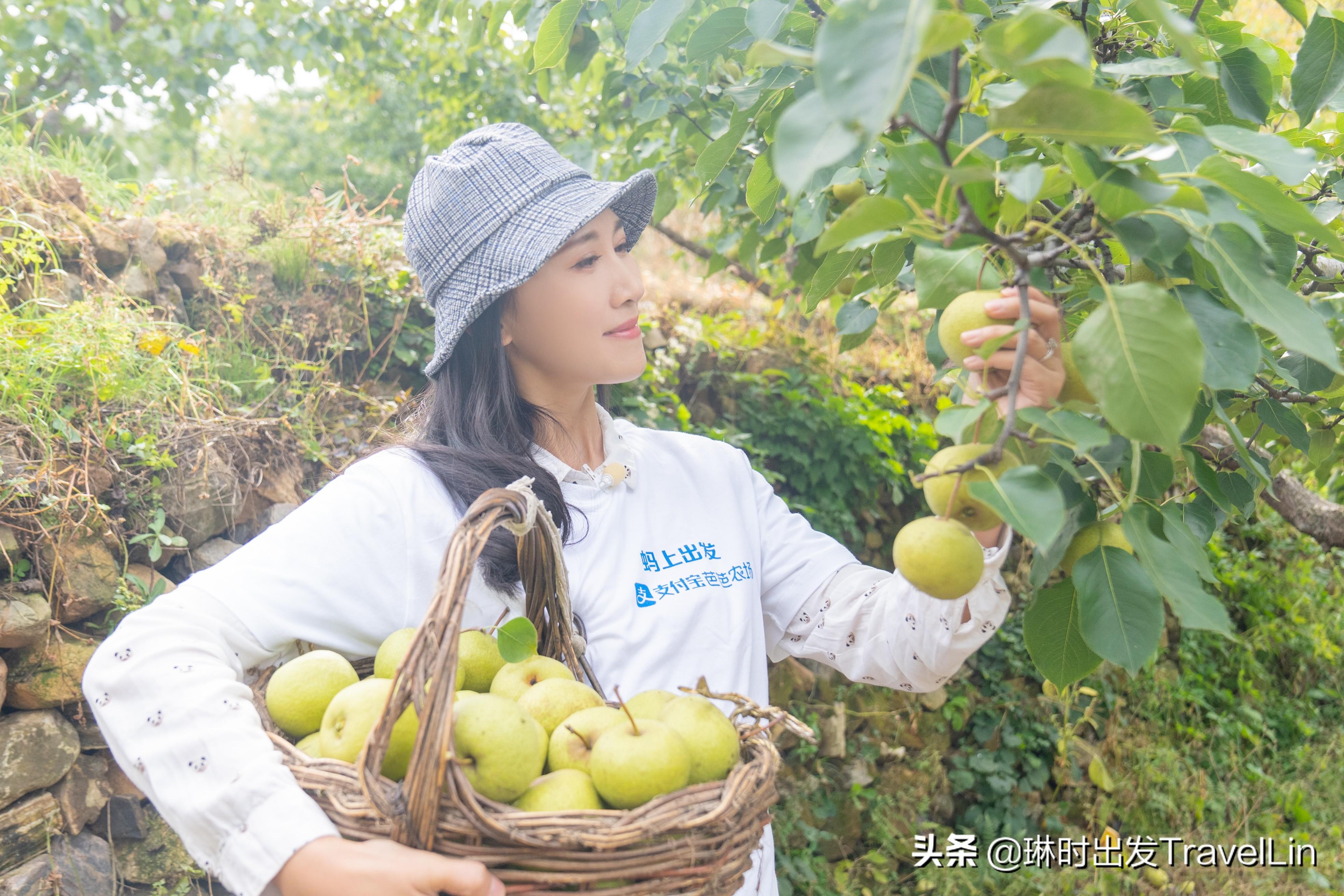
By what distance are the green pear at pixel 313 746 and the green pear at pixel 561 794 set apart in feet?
0.87

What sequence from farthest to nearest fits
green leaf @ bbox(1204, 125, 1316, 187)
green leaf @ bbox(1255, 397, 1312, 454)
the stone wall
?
1. the stone wall
2. green leaf @ bbox(1255, 397, 1312, 454)
3. green leaf @ bbox(1204, 125, 1316, 187)

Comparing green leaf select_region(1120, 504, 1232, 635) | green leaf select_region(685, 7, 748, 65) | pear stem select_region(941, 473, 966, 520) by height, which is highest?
green leaf select_region(685, 7, 748, 65)

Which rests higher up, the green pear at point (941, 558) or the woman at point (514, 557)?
the green pear at point (941, 558)

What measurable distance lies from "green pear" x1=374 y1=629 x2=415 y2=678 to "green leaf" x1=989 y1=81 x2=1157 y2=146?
93cm

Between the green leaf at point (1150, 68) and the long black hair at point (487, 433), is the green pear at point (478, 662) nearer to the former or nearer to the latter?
the long black hair at point (487, 433)

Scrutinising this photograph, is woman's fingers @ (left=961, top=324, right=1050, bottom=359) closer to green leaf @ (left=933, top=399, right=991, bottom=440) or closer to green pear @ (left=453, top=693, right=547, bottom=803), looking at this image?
green leaf @ (left=933, top=399, right=991, bottom=440)

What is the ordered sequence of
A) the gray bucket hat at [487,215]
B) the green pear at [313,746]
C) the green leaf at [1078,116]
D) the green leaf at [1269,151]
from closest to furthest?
the green leaf at [1078,116] → the green leaf at [1269,151] → the green pear at [313,746] → the gray bucket hat at [487,215]

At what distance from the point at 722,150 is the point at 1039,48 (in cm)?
81

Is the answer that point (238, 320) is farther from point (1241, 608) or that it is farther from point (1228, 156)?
point (1241, 608)

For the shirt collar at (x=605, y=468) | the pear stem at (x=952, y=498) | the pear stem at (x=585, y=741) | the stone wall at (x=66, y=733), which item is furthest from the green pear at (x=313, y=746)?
the stone wall at (x=66, y=733)

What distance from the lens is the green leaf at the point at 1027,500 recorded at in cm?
73

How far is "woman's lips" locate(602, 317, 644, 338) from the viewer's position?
1637 mm

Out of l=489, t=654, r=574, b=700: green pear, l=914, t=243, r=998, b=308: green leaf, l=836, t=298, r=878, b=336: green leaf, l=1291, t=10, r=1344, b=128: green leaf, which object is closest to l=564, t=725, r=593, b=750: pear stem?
l=489, t=654, r=574, b=700: green pear

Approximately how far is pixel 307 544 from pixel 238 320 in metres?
1.80
